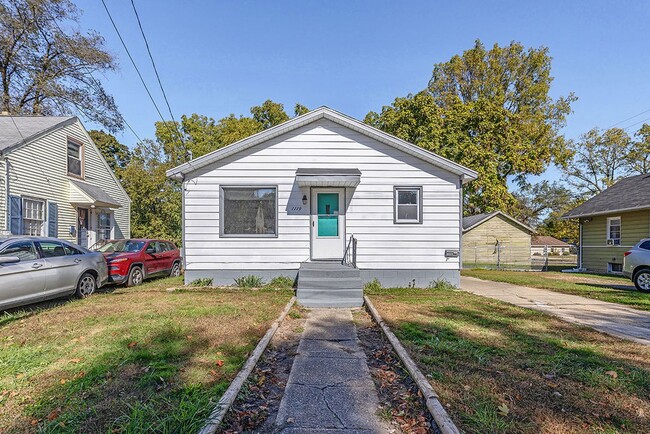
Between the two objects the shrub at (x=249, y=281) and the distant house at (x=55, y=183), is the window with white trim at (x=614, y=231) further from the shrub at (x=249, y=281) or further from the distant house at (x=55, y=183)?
the distant house at (x=55, y=183)

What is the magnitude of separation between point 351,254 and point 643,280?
8.87 meters

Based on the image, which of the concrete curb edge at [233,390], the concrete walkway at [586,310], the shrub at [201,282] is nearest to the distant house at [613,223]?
the concrete walkway at [586,310]

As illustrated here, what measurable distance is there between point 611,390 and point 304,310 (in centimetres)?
519

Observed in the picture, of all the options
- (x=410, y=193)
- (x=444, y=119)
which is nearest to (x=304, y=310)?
(x=410, y=193)

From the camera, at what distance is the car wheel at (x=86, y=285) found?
772 centimetres

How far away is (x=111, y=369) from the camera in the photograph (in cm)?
371

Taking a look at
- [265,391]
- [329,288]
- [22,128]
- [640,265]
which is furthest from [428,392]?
[22,128]

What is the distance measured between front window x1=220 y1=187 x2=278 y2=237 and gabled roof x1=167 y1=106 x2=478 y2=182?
1031 millimetres

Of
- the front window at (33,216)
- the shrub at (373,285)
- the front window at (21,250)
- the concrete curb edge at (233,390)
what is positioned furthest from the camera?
the front window at (33,216)

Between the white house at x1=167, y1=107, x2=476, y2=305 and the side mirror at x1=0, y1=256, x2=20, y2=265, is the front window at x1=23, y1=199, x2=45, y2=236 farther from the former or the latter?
the side mirror at x1=0, y1=256, x2=20, y2=265

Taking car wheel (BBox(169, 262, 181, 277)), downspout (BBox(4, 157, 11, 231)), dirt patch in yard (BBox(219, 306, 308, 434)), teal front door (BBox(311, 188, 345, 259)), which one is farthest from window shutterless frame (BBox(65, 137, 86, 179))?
dirt patch in yard (BBox(219, 306, 308, 434))

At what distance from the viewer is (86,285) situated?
793cm

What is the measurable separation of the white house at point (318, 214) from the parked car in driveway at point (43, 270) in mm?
2349

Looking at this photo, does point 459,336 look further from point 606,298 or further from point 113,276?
point 113,276
